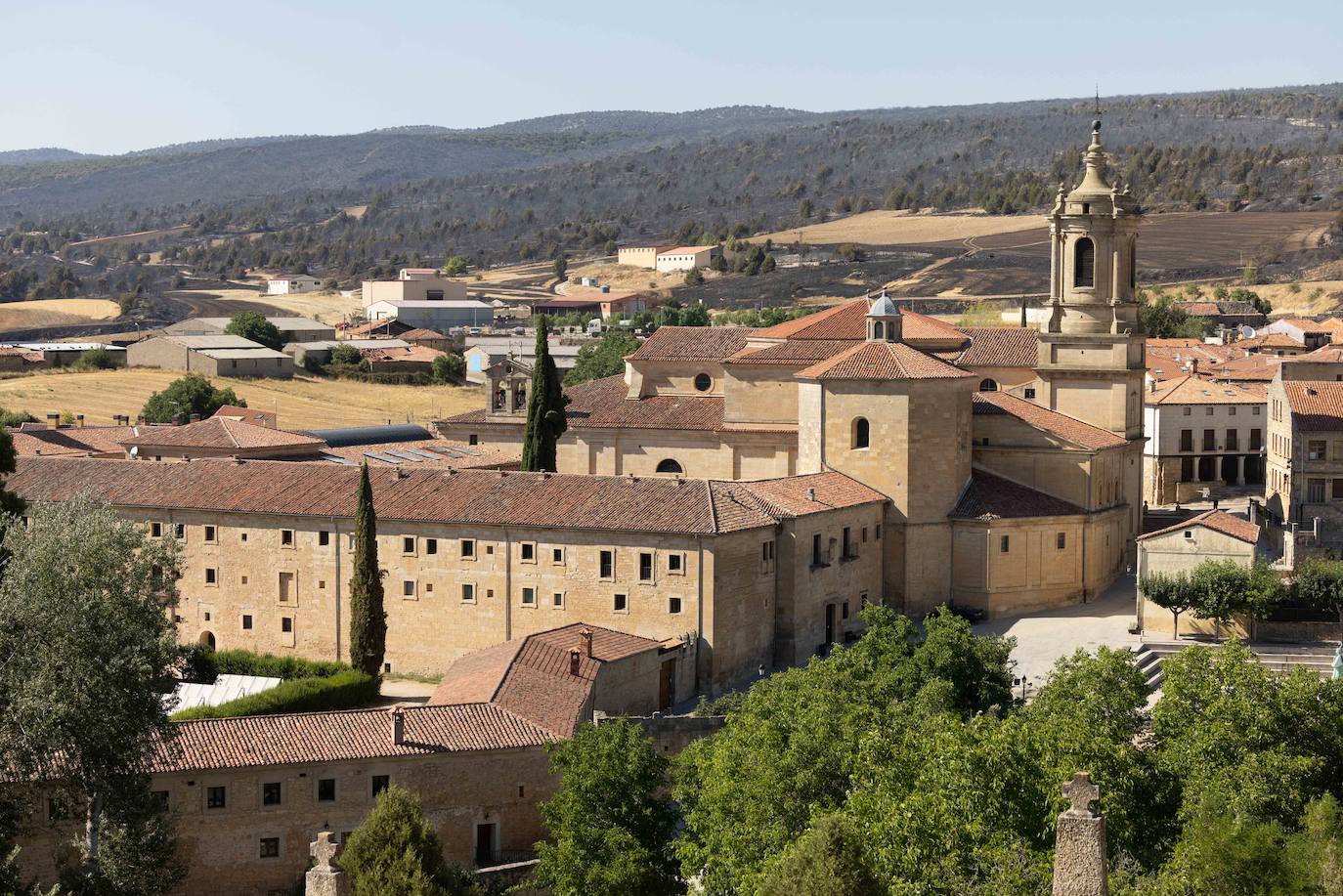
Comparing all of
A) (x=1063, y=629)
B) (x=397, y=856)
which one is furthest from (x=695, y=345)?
(x=397, y=856)

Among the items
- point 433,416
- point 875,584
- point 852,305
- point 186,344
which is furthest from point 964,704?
point 186,344

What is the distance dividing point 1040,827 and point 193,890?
14.3 m

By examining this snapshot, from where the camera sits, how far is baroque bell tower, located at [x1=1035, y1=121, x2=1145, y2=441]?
2275 inches

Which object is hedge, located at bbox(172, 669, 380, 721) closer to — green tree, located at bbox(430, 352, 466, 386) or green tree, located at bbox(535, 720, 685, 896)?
green tree, located at bbox(535, 720, 685, 896)

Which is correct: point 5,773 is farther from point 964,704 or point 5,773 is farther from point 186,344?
point 186,344

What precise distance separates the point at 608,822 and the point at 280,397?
249ft

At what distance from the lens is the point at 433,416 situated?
104438 millimetres

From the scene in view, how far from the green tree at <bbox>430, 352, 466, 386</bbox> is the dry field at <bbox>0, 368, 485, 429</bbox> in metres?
1.17

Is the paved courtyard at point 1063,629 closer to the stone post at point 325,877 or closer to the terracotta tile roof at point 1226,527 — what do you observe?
the terracotta tile roof at point 1226,527

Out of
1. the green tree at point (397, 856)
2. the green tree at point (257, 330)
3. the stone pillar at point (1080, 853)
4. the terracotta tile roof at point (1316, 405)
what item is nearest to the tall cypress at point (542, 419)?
the terracotta tile roof at point (1316, 405)

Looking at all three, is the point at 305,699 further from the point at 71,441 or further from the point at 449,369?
the point at 449,369

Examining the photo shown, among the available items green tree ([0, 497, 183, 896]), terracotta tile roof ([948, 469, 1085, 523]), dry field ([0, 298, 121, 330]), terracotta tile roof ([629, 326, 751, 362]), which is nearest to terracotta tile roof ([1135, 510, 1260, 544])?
terracotta tile roof ([948, 469, 1085, 523])

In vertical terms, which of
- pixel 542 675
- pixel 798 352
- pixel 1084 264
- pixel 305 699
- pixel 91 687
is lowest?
pixel 305 699

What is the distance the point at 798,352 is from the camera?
58.3 meters
